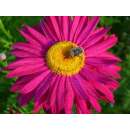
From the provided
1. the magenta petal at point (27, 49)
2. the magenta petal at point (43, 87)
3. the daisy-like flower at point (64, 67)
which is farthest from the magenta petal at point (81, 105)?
the magenta petal at point (27, 49)

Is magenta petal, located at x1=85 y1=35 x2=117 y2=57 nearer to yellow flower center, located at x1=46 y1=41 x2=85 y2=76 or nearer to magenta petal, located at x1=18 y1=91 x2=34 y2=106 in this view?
yellow flower center, located at x1=46 y1=41 x2=85 y2=76

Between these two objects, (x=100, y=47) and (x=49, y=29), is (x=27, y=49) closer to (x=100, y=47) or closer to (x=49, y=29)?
(x=49, y=29)

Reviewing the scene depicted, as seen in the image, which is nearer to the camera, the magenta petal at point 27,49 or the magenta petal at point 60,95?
the magenta petal at point 60,95

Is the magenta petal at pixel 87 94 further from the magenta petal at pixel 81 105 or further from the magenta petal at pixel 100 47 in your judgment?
the magenta petal at pixel 100 47

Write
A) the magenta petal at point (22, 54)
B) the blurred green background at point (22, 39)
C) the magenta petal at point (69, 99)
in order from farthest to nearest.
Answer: the blurred green background at point (22, 39)
the magenta petal at point (22, 54)
the magenta petal at point (69, 99)
